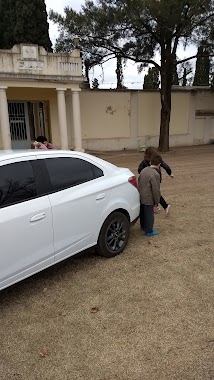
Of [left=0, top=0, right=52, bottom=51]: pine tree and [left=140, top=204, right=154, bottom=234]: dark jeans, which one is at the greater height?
[left=0, top=0, right=52, bottom=51]: pine tree

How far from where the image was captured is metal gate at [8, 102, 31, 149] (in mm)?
16281

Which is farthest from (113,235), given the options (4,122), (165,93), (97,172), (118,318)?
(165,93)

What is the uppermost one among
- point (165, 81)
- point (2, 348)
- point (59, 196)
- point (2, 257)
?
point (165, 81)

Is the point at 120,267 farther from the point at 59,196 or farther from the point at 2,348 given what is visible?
the point at 2,348

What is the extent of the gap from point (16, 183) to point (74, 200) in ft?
2.34

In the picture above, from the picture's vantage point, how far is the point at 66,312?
3184 millimetres

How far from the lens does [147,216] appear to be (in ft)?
16.5

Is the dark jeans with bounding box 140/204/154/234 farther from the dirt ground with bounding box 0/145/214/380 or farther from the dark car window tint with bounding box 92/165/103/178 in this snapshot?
the dark car window tint with bounding box 92/165/103/178

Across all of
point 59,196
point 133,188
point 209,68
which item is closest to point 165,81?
point 209,68

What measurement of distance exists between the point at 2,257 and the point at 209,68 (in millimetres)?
20314

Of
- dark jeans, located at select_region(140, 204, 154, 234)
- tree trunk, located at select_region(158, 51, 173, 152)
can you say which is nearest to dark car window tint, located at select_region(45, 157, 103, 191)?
dark jeans, located at select_region(140, 204, 154, 234)

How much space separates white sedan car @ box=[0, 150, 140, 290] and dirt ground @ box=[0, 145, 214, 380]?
1.28ft

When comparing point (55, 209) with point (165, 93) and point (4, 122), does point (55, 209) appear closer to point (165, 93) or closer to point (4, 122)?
point (4, 122)

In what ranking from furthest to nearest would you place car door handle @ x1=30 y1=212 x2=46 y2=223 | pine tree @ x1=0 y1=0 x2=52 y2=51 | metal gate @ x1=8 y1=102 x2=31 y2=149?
pine tree @ x1=0 y1=0 x2=52 y2=51 → metal gate @ x1=8 y1=102 x2=31 y2=149 → car door handle @ x1=30 y1=212 x2=46 y2=223
